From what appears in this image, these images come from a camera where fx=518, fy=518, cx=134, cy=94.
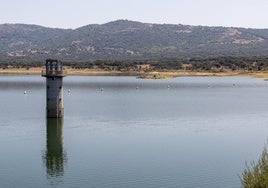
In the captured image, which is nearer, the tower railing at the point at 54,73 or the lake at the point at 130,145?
the lake at the point at 130,145

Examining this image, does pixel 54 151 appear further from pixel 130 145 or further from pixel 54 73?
pixel 54 73

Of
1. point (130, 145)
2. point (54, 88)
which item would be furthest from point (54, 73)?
point (130, 145)

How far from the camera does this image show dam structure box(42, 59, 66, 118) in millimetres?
63097

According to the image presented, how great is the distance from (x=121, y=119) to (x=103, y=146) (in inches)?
802

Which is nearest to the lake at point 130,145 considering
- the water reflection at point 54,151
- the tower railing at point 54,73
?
the water reflection at point 54,151

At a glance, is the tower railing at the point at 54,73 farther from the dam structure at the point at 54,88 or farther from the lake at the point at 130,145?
the lake at the point at 130,145

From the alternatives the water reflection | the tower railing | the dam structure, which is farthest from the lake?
the tower railing

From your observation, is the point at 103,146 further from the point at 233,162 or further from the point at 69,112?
the point at 69,112

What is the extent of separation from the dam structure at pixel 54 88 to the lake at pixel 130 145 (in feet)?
3.89

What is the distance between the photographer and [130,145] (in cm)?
4856

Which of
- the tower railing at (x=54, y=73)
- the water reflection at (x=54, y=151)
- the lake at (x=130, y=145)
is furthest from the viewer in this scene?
the tower railing at (x=54, y=73)

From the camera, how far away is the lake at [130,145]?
36.2 metres

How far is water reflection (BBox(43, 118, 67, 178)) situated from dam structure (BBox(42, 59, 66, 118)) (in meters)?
1.07

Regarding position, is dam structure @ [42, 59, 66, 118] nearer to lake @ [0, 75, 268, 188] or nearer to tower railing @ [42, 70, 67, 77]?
tower railing @ [42, 70, 67, 77]
